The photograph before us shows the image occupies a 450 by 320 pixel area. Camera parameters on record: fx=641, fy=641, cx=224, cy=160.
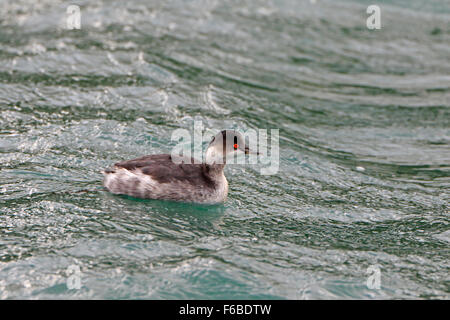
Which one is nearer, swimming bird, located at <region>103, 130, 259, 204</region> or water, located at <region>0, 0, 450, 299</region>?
water, located at <region>0, 0, 450, 299</region>

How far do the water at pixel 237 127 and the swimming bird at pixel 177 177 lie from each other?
19cm

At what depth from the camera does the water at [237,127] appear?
7570 mm

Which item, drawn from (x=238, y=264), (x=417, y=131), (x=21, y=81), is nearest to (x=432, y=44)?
(x=417, y=131)

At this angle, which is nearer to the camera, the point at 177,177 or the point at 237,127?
the point at 177,177

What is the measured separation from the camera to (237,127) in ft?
40.6

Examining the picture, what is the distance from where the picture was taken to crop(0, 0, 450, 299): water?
7.57 metres

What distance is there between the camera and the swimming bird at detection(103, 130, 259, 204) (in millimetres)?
8961

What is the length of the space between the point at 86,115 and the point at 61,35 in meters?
5.02

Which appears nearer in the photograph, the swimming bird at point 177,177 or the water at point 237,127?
the water at point 237,127

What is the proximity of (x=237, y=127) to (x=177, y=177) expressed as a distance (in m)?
3.60

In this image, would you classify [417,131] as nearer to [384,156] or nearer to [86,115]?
[384,156]

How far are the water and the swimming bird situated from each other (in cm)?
19

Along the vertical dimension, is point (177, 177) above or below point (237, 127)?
below

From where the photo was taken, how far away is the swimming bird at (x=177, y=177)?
8961 mm
